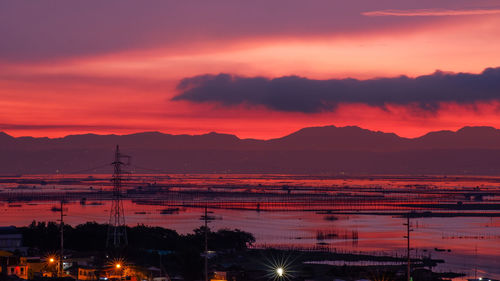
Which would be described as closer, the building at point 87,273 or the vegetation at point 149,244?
the building at point 87,273

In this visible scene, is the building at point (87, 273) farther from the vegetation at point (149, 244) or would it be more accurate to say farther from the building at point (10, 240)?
the building at point (10, 240)

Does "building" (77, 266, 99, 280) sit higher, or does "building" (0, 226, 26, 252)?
"building" (0, 226, 26, 252)

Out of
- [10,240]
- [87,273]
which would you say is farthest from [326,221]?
[87,273]

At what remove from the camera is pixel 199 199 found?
111m

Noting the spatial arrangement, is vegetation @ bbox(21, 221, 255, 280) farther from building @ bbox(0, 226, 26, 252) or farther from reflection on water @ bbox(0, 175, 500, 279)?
reflection on water @ bbox(0, 175, 500, 279)

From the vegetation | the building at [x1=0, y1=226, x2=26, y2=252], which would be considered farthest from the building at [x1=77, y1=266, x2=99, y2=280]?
the building at [x1=0, y1=226, x2=26, y2=252]

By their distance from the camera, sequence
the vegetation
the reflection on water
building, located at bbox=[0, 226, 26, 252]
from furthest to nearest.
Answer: the reflection on water, building, located at bbox=[0, 226, 26, 252], the vegetation

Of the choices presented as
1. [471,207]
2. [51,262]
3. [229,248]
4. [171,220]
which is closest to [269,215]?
[171,220]

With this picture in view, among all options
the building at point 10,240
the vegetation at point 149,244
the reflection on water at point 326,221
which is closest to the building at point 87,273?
the vegetation at point 149,244

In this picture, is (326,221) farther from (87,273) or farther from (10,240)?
(87,273)

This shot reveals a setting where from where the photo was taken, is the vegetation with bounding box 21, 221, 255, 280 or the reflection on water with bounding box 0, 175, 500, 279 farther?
the reflection on water with bounding box 0, 175, 500, 279

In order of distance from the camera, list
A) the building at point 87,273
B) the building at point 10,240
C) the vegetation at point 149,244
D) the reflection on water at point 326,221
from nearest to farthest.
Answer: the building at point 87,273 < the vegetation at point 149,244 < the building at point 10,240 < the reflection on water at point 326,221

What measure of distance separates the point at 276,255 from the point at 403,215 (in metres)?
35.8

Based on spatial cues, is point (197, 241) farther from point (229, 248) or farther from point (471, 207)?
point (471, 207)
